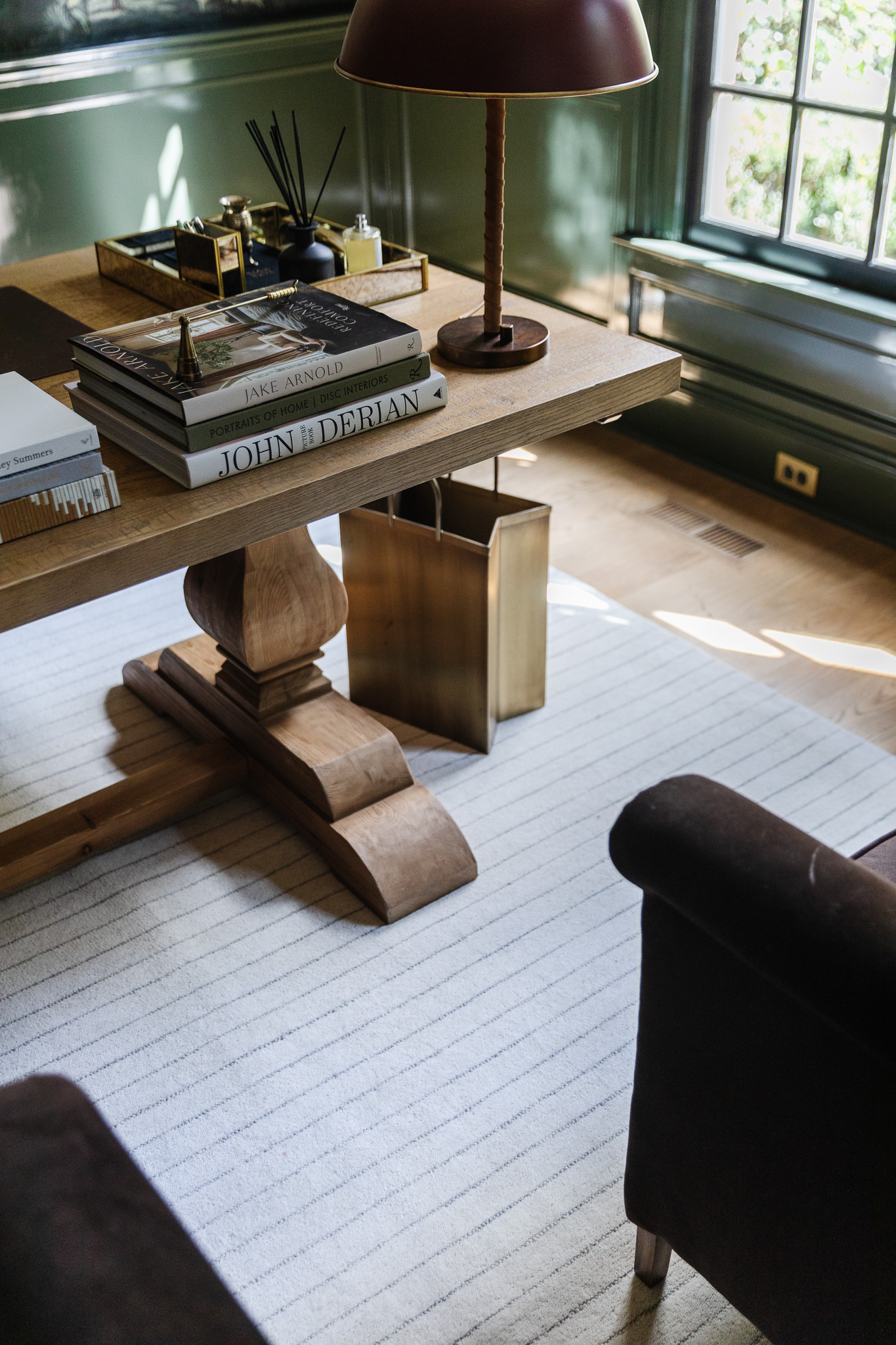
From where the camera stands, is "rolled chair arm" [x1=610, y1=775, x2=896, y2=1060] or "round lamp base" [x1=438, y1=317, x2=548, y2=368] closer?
"rolled chair arm" [x1=610, y1=775, x2=896, y2=1060]

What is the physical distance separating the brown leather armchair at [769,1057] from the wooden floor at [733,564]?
48.7 inches

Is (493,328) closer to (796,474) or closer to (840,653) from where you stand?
(840,653)

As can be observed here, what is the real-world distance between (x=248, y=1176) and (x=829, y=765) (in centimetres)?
120

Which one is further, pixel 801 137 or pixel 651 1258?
pixel 801 137

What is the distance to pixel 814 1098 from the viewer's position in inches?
37.2

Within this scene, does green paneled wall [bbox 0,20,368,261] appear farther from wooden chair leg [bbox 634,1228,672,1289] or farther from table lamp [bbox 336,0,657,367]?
wooden chair leg [bbox 634,1228,672,1289]

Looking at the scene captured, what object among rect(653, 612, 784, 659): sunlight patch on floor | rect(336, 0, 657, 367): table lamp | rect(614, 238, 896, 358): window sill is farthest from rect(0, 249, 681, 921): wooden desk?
rect(614, 238, 896, 358): window sill

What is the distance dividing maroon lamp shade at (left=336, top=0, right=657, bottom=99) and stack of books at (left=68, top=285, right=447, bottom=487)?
275 millimetres

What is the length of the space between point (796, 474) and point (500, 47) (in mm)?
1852

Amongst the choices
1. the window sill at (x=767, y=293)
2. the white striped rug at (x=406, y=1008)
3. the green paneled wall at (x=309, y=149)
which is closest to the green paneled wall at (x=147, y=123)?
the green paneled wall at (x=309, y=149)

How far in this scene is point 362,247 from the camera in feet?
5.90

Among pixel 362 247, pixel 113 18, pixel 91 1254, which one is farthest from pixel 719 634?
pixel 113 18

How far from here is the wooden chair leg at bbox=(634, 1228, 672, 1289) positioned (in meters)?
1.31

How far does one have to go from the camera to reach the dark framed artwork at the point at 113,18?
2930 millimetres
